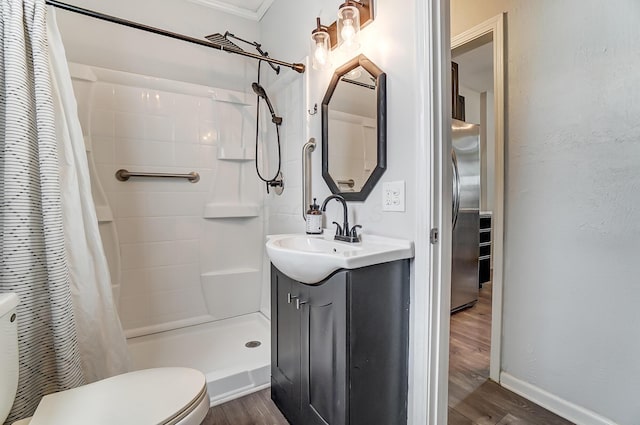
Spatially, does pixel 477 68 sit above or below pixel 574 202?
above

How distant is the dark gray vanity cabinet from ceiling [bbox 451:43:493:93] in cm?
288

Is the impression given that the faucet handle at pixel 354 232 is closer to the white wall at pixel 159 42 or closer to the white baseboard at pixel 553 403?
the white baseboard at pixel 553 403

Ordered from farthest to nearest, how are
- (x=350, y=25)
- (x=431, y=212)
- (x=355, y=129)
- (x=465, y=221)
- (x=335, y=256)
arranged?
(x=465, y=221)
(x=355, y=129)
(x=350, y=25)
(x=431, y=212)
(x=335, y=256)

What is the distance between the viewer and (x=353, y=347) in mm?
1018

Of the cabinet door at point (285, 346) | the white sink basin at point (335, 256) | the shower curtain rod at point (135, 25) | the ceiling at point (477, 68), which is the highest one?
the ceiling at point (477, 68)

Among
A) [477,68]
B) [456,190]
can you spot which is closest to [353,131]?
[456,190]

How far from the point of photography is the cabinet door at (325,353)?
103 centimetres

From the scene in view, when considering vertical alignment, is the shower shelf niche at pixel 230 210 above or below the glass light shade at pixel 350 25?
below

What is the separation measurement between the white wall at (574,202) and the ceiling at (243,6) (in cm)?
156

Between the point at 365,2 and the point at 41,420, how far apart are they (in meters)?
1.90

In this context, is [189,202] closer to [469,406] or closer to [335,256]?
[335,256]

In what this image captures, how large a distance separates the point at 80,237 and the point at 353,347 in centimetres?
124

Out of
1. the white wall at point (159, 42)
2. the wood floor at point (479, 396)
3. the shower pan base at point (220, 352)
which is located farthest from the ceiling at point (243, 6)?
the wood floor at point (479, 396)

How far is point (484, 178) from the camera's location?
4.23 m
